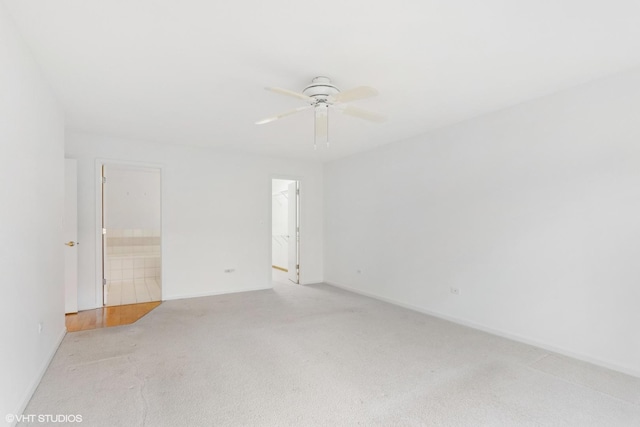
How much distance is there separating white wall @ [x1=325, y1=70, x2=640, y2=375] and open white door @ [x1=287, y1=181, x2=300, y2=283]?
6.50 feet

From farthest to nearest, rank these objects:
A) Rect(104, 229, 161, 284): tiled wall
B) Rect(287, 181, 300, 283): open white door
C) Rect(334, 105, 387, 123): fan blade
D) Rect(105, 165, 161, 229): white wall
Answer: Rect(105, 165, 161, 229): white wall
Rect(104, 229, 161, 284): tiled wall
Rect(287, 181, 300, 283): open white door
Rect(334, 105, 387, 123): fan blade

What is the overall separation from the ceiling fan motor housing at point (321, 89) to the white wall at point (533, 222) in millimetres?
2010

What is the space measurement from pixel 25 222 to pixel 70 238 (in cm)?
251

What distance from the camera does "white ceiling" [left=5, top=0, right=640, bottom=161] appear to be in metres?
1.83

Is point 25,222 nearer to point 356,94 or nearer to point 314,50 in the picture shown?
point 314,50

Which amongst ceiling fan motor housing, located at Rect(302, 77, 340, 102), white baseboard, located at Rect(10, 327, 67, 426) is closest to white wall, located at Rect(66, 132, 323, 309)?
white baseboard, located at Rect(10, 327, 67, 426)

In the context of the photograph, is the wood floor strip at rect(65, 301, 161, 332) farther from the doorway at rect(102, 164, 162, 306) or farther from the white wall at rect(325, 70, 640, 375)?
the white wall at rect(325, 70, 640, 375)

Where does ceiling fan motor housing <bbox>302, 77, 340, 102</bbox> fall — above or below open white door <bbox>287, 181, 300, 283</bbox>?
above

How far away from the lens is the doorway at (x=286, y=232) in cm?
629

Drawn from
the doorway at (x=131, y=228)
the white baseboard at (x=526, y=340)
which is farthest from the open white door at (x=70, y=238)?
the white baseboard at (x=526, y=340)

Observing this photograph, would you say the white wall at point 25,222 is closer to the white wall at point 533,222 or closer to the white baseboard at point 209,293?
the white baseboard at point 209,293

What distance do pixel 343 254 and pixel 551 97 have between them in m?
3.86

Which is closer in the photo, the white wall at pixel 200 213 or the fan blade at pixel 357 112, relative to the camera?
the fan blade at pixel 357 112

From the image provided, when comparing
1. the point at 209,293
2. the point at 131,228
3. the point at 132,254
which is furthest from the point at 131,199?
the point at 209,293
